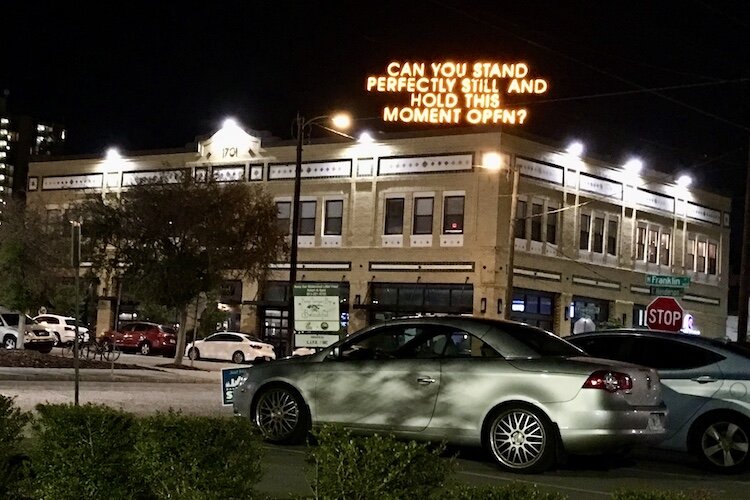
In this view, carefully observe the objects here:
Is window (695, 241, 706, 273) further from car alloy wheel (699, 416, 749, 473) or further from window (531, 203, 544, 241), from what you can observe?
car alloy wheel (699, 416, 749, 473)

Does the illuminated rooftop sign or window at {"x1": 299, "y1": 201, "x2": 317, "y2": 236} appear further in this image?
window at {"x1": 299, "y1": 201, "x2": 317, "y2": 236}

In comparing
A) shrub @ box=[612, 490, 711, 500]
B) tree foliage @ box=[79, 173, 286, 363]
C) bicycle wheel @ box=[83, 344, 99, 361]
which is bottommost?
bicycle wheel @ box=[83, 344, 99, 361]

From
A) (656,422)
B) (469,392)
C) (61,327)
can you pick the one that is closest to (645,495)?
(469,392)

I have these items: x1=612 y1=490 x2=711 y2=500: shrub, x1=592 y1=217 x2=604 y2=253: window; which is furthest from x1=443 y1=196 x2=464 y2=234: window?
x1=612 y1=490 x2=711 y2=500: shrub

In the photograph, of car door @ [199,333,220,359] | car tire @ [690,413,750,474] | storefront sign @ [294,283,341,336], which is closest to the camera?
car tire @ [690,413,750,474]

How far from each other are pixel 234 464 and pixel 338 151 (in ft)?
139

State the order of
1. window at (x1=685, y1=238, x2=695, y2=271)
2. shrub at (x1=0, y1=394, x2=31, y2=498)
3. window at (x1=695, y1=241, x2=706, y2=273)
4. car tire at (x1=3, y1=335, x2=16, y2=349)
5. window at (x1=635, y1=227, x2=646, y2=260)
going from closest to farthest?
1. shrub at (x1=0, y1=394, x2=31, y2=498)
2. car tire at (x1=3, y1=335, x2=16, y2=349)
3. window at (x1=635, y1=227, x2=646, y2=260)
4. window at (x1=685, y1=238, x2=695, y2=271)
5. window at (x1=695, y1=241, x2=706, y2=273)

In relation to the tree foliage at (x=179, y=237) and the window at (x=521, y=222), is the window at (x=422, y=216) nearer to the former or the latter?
the window at (x=521, y=222)

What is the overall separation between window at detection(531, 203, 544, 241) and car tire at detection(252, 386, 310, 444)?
3404 cm

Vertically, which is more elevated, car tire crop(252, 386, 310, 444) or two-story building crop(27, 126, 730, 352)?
two-story building crop(27, 126, 730, 352)

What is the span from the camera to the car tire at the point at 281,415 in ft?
39.5

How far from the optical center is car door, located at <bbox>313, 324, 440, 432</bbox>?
11.3 m

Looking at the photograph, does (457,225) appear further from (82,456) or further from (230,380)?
(82,456)

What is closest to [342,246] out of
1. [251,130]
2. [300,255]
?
[300,255]
